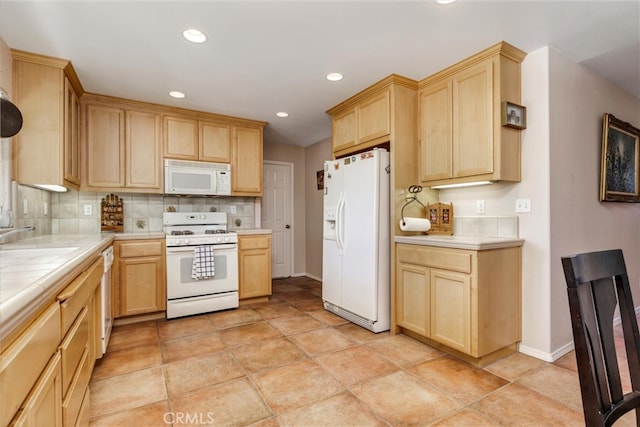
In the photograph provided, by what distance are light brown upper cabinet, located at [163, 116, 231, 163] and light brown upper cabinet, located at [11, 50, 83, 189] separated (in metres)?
1.10

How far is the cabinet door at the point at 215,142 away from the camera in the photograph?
3.95 m

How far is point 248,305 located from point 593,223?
3590mm

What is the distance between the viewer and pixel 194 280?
11.6 feet

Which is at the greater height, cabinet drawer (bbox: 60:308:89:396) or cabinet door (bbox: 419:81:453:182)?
cabinet door (bbox: 419:81:453:182)

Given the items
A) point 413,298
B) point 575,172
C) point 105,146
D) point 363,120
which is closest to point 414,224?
point 413,298

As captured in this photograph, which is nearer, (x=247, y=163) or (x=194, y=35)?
(x=194, y=35)

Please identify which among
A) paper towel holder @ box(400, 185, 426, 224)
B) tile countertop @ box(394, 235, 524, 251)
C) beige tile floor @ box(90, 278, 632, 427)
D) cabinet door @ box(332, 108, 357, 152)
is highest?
cabinet door @ box(332, 108, 357, 152)

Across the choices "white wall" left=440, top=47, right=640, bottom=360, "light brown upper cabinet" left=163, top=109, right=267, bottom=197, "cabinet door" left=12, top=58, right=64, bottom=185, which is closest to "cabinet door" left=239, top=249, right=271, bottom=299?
"light brown upper cabinet" left=163, top=109, right=267, bottom=197

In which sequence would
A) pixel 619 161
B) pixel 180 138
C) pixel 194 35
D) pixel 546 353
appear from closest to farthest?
pixel 194 35
pixel 546 353
pixel 619 161
pixel 180 138

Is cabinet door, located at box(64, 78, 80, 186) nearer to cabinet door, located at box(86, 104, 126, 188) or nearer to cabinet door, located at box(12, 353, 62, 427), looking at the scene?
cabinet door, located at box(86, 104, 126, 188)

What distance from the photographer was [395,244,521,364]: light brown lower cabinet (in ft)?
7.58

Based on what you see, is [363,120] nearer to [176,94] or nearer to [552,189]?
[552,189]

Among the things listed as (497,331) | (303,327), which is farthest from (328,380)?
(497,331)

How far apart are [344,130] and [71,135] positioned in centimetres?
263
